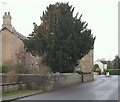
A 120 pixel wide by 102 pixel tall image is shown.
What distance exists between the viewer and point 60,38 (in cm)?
2623

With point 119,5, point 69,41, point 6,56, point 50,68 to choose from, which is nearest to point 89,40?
point 69,41

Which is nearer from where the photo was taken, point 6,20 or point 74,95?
point 74,95

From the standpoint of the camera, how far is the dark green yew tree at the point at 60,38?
997 inches

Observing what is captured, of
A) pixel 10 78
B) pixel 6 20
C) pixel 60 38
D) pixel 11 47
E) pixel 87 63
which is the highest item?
pixel 6 20

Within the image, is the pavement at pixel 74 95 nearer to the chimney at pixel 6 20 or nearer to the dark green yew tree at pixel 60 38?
the dark green yew tree at pixel 60 38

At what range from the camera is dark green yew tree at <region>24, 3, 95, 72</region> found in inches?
997

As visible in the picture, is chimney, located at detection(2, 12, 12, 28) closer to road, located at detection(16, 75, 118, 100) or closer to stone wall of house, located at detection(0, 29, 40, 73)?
stone wall of house, located at detection(0, 29, 40, 73)

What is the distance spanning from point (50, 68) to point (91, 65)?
32.7 m

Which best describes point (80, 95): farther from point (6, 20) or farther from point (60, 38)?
point (6, 20)

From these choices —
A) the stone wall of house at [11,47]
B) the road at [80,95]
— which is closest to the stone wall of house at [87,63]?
the stone wall of house at [11,47]

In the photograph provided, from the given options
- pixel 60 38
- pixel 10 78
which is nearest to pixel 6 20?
pixel 60 38

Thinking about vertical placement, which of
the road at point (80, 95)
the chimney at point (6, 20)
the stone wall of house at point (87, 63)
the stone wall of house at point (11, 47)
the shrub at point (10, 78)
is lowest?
the road at point (80, 95)

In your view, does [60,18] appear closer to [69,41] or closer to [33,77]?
[69,41]

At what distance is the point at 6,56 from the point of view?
39.5 m
